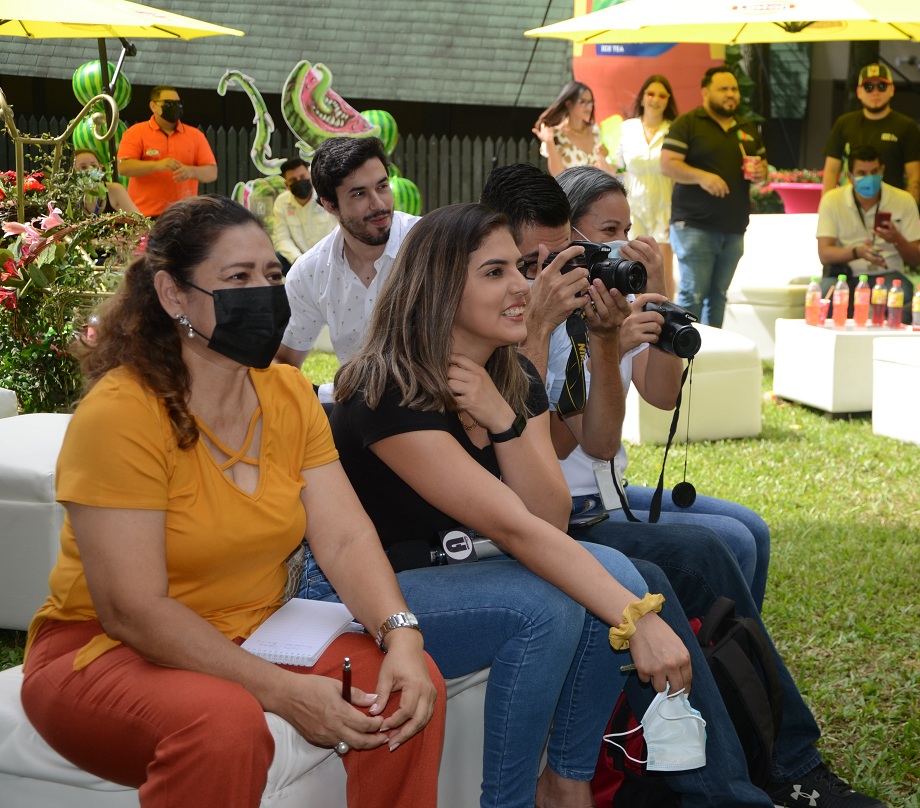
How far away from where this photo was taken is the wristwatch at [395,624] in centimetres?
215

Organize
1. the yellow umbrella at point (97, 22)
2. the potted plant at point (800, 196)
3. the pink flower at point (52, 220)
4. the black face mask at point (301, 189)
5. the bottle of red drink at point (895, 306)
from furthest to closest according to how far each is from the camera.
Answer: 1. the potted plant at point (800, 196)
2. the black face mask at point (301, 189)
3. the bottle of red drink at point (895, 306)
4. the yellow umbrella at point (97, 22)
5. the pink flower at point (52, 220)

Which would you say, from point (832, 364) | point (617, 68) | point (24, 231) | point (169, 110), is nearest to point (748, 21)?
point (832, 364)

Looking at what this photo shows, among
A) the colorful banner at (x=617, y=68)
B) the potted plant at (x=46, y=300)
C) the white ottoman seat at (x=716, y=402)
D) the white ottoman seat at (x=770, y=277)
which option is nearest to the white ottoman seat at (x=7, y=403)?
the potted plant at (x=46, y=300)

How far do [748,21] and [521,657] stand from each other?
18.4 ft

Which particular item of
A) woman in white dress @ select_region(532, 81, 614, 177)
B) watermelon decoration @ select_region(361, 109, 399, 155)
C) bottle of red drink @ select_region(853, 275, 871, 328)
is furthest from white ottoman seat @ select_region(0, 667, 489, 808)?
watermelon decoration @ select_region(361, 109, 399, 155)

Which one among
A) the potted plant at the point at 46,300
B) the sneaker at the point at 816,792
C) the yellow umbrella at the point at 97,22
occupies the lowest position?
the sneaker at the point at 816,792

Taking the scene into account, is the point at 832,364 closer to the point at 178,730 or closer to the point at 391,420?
the point at 391,420

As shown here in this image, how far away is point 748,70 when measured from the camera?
16.3 metres

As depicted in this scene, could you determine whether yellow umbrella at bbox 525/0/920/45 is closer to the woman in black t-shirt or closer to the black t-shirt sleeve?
the woman in black t-shirt

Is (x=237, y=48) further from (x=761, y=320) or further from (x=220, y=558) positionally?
(x=220, y=558)

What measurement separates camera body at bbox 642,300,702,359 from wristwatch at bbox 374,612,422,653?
107cm

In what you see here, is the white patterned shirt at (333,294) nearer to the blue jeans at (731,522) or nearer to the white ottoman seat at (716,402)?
the blue jeans at (731,522)

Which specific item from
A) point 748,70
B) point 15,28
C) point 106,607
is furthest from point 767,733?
point 748,70

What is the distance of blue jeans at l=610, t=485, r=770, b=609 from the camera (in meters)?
2.97
